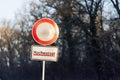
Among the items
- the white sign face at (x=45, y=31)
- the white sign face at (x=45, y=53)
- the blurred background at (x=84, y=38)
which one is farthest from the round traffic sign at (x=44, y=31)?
the blurred background at (x=84, y=38)

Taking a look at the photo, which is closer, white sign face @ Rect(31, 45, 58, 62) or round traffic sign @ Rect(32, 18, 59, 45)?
round traffic sign @ Rect(32, 18, 59, 45)

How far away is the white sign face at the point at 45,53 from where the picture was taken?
7.83m

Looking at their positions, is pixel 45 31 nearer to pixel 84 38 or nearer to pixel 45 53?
pixel 45 53

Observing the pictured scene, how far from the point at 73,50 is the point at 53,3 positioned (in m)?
8.15

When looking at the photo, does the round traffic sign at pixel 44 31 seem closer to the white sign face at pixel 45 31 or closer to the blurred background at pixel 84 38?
the white sign face at pixel 45 31

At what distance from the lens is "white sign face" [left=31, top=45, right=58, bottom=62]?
783cm

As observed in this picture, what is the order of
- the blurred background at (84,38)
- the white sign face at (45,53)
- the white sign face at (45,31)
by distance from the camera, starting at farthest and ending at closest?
1. the blurred background at (84,38)
2. the white sign face at (45,53)
3. the white sign face at (45,31)

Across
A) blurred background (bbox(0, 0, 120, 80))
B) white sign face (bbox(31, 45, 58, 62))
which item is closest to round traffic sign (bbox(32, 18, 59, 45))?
white sign face (bbox(31, 45, 58, 62))

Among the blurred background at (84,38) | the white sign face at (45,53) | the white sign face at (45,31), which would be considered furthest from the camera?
the blurred background at (84,38)

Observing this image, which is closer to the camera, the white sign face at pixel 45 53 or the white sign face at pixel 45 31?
the white sign face at pixel 45 31

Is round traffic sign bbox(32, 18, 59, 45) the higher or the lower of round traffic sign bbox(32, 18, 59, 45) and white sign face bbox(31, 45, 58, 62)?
the higher

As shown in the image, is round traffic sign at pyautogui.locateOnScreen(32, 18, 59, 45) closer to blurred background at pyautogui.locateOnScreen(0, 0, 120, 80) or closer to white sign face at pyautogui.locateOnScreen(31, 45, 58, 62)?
white sign face at pyautogui.locateOnScreen(31, 45, 58, 62)

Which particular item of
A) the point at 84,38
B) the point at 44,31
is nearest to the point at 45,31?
the point at 44,31

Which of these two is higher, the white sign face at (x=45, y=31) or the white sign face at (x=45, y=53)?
the white sign face at (x=45, y=31)
